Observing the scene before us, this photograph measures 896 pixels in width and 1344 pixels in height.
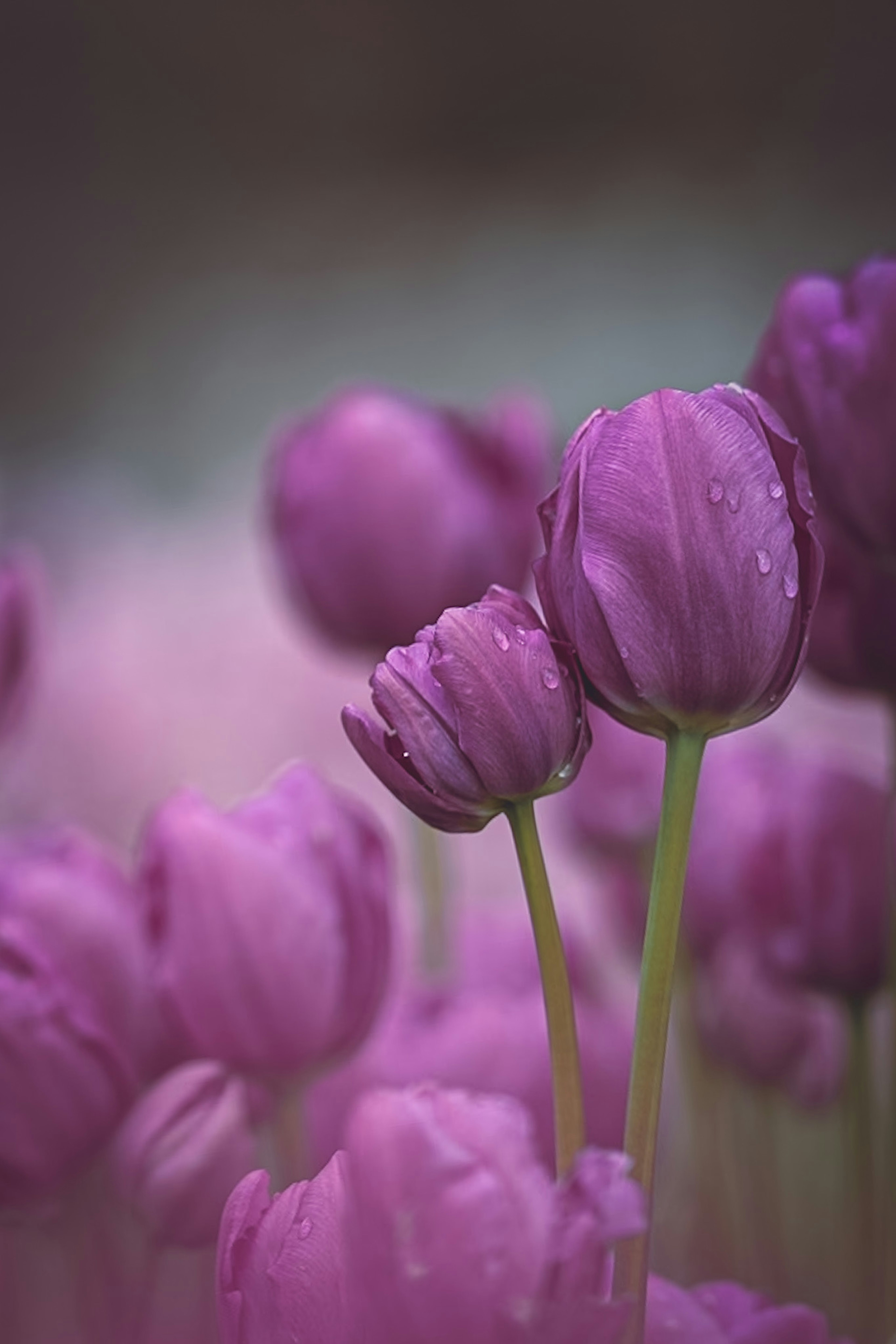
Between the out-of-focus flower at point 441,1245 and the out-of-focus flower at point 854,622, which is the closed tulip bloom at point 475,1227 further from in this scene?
the out-of-focus flower at point 854,622

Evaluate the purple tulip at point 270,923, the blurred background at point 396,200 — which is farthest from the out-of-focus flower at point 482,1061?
the blurred background at point 396,200

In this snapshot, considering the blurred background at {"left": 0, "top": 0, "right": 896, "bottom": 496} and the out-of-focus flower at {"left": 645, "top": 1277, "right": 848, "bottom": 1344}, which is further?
the blurred background at {"left": 0, "top": 0, "right": 896, "bottom": 496}

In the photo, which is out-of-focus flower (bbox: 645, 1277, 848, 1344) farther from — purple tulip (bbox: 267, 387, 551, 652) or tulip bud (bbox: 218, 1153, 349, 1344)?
purple tulip (bbox: 267, 387, 551, 652)

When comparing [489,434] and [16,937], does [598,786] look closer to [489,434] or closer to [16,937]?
[489,434]

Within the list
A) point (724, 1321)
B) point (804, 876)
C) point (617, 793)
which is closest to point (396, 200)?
point (617, 793)

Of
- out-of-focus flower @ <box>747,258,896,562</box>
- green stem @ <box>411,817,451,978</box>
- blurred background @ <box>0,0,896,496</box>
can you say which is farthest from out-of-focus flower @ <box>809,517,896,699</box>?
blurred background @ <box>0,0,896,496</box>

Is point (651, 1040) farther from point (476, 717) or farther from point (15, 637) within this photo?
point (15, 637)
